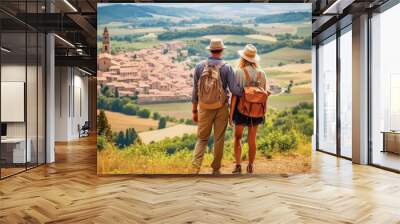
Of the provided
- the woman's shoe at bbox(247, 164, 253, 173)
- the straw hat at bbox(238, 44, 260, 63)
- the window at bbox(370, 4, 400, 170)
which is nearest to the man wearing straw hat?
the straw hat at bbox(238, 44, 260, 63)

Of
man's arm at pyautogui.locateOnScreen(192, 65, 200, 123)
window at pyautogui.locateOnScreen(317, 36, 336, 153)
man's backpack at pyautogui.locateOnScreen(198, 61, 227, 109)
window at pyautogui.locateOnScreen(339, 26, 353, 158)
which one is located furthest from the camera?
window at pyautogui.locateOnScreen(317, 36, 336, 153)

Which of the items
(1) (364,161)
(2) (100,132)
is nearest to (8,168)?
(2) (100,132)

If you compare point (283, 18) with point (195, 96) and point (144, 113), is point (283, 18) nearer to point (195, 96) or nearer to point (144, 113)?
point (195, 96)

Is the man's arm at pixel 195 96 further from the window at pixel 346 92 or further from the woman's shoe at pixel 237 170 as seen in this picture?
the window at pixel 346 92

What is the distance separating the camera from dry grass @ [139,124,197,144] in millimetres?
7188

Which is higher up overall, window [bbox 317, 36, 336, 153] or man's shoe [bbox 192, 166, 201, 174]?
window [bbox 317, 36, 336, 153]

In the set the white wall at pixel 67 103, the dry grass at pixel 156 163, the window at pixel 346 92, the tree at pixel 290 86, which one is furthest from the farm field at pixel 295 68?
the white wall at pixel 67 103

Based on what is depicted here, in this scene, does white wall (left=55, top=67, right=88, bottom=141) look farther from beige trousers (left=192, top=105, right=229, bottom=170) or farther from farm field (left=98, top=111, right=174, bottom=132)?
beige trousers (left=192, top=105, right=229, bottom=170)

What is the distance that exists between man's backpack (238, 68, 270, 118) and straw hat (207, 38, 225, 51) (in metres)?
0.56

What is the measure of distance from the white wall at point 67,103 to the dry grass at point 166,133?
10820mm

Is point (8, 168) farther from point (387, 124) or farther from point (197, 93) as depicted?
point (387, 124)

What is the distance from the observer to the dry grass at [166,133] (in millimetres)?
7188

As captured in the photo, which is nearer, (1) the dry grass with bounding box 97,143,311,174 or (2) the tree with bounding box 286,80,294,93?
(1) the dry grass with bounding box 97,143,311,174

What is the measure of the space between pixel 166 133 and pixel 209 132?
724 mm
